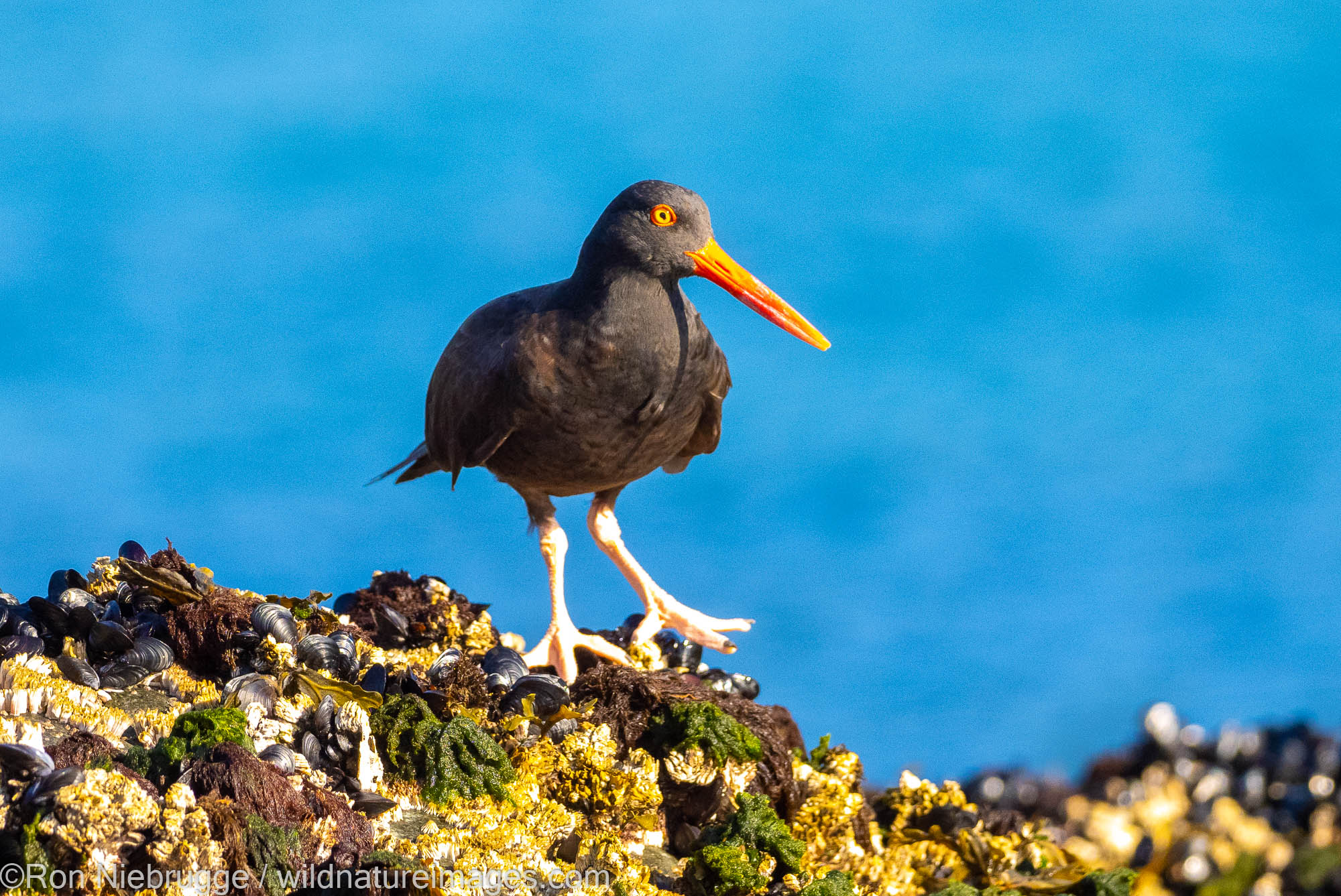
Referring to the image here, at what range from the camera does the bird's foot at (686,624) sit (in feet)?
22.8

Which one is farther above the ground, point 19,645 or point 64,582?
point 64,582

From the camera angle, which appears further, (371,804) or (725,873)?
(725,873)

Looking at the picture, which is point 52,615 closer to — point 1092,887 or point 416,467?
point 416,467

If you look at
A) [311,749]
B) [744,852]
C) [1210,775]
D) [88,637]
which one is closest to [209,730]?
[311,749]

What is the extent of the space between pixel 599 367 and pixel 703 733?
1861 mm

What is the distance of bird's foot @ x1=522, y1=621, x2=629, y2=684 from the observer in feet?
21.1

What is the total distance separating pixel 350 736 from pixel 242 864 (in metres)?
0.89

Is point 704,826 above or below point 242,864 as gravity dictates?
above

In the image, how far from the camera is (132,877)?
3.66 metres

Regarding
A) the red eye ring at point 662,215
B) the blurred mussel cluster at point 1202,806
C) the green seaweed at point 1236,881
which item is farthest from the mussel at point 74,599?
the green seaweed at point 1236,881

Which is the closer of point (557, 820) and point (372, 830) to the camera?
point (372, 830)

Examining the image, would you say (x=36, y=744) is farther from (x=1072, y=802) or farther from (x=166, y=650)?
(x=1072, y=802)

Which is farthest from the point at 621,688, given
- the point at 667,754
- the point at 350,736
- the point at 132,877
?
the point at 132,877

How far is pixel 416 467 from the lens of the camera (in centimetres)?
753
